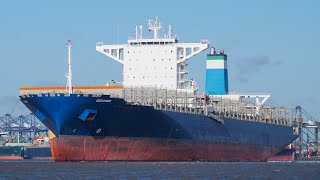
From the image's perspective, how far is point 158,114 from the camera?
6806 cm

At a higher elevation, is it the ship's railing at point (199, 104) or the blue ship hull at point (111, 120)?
the ship's railing at point (199, 104)

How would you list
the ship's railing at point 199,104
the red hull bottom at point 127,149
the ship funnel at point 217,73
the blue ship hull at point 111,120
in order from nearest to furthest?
the blue ship hull at point 111,120 → the red hull bottom at point 127,149 → the ship's railing at point 199,104 → the ship funnel at point 217,73

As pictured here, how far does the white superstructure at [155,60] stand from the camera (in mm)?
77438

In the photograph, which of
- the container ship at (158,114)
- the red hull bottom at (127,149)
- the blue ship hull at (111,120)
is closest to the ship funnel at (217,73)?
the container ship at (158,114)

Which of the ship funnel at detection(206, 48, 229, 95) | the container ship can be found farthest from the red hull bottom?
the ship funnel at detection(206, 48, 229, 95)

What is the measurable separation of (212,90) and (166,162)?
24.5 m

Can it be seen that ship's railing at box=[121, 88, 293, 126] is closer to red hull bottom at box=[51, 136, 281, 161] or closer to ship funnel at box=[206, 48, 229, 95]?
red hull bottom at box=[51, 136, 281, 161]

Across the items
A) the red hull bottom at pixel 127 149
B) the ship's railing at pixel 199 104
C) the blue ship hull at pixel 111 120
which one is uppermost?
the ship's railing at pixel 199 104

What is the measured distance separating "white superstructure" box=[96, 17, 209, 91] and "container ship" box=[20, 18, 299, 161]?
0.08 m

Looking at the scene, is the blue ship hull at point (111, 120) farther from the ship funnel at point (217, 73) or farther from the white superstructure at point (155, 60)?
the ship funnel at point (217, 73)

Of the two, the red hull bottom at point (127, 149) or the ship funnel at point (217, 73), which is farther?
the ship funnel at point (217, 73)

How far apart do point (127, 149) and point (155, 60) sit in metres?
13.0

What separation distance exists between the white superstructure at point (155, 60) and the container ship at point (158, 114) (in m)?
0.08

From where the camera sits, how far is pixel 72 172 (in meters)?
51.2
